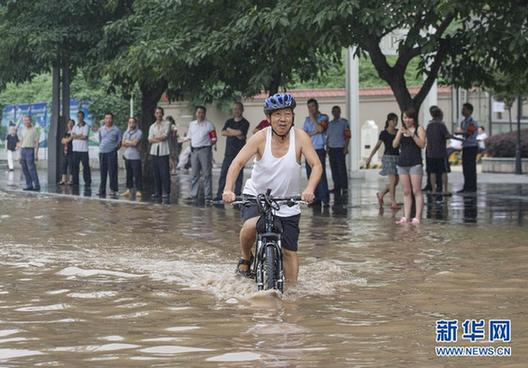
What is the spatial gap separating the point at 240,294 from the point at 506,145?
1090 inches

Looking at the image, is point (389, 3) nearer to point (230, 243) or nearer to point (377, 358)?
point (230, 243)

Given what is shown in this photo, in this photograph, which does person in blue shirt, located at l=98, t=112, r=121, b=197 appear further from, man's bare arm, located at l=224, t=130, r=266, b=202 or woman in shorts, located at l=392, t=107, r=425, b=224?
man's bare arm, located at l=224, t=130, r=266, b=202

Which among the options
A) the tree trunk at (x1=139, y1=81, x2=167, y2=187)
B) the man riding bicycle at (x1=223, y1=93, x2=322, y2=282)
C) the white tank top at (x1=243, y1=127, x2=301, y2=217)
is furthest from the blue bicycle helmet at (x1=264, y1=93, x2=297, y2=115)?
the tree trunk at (x1=139, y1=81, x2=167, y2=187)

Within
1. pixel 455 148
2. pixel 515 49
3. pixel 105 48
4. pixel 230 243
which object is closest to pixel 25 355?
pixel 230 243

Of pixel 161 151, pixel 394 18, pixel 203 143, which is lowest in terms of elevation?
pixel 161 151

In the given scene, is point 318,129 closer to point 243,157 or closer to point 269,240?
point 243,157

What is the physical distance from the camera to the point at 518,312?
984 centimetres

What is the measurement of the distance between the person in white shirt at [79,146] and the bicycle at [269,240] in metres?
20.4

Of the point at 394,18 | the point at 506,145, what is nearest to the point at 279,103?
the point at 394,18

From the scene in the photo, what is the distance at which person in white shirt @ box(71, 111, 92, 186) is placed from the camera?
99.3ft

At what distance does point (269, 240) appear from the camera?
1021 cm

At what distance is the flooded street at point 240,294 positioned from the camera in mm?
8219

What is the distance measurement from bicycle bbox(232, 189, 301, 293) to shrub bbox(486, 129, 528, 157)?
27557 mm

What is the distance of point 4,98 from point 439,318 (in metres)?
52.9
